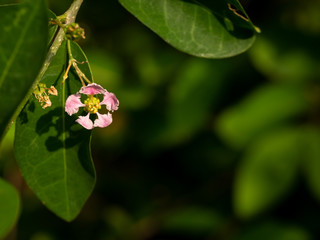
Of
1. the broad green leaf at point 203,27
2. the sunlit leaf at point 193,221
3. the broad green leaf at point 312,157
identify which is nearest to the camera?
the broad green leaf at point 203,27

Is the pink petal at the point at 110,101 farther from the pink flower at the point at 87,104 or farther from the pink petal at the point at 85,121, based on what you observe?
the pink petal at the point at 85,121

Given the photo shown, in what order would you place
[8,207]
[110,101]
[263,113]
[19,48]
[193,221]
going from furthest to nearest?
[193,221]
[263,113]
[8,207]
[110,101]
[19,48]

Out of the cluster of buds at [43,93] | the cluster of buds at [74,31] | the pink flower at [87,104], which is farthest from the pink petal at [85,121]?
the cluster of buds at [74,31]

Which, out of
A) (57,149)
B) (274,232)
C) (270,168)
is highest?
(57,149)

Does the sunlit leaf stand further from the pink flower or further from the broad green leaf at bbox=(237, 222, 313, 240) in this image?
the pink flower

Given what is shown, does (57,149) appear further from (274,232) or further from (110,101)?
(274,232)

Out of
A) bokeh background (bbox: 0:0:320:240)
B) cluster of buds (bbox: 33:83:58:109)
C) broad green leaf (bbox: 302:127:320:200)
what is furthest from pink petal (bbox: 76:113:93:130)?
broad green leaf (bbox: 302:127:320:200)

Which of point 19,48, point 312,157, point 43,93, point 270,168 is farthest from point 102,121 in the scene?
point 312,157

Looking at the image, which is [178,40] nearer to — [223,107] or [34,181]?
[34,181]
